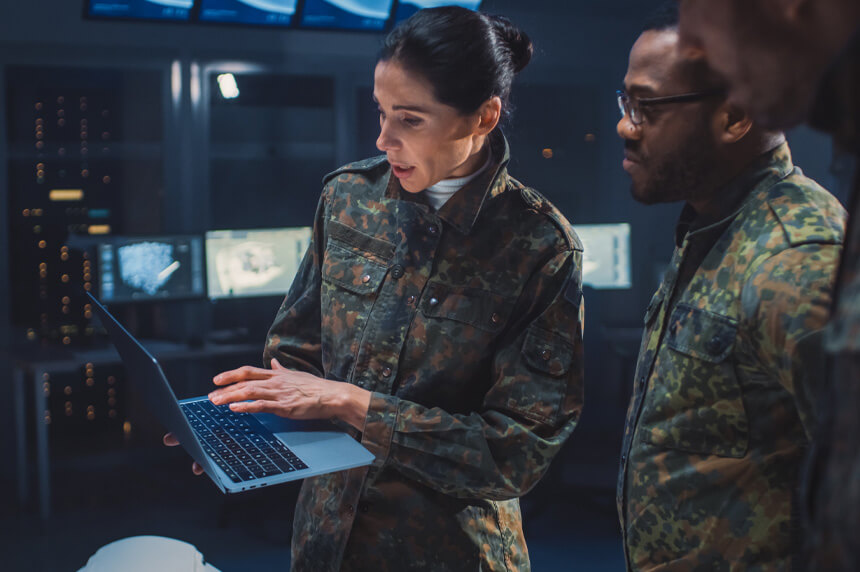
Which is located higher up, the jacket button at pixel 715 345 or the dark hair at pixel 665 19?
the dark hair at pixel 665 19

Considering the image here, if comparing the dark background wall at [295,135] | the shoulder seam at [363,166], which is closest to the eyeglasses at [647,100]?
the shoulder seam at [363,166]

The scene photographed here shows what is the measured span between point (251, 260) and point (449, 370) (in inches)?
124

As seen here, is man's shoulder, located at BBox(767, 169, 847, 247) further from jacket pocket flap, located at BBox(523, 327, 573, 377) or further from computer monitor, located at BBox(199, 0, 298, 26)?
computer monitor, located at BBox(199, 0, 298, 26)

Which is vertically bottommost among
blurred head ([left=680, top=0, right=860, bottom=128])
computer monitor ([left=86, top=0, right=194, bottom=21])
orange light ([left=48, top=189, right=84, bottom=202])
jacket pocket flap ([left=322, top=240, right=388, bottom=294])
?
orange light ([left=48, top=189, right=84, bottom=202])

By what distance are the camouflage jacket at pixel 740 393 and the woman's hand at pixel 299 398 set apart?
1.37 feet

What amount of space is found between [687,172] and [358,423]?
0.60 m

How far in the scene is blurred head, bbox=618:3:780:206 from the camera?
1.08 m

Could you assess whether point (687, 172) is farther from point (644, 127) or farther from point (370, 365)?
point (370, 365)

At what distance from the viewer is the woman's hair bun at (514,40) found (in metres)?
1.35

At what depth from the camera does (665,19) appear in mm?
1150

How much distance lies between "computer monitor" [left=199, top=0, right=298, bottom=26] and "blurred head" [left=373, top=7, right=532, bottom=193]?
129 inches

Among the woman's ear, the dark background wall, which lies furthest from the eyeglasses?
the dark background wall

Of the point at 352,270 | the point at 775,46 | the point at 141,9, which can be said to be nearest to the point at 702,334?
the point at 775,46

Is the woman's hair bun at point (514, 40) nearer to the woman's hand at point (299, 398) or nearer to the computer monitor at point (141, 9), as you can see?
the woman's hand at point (299, 398)
